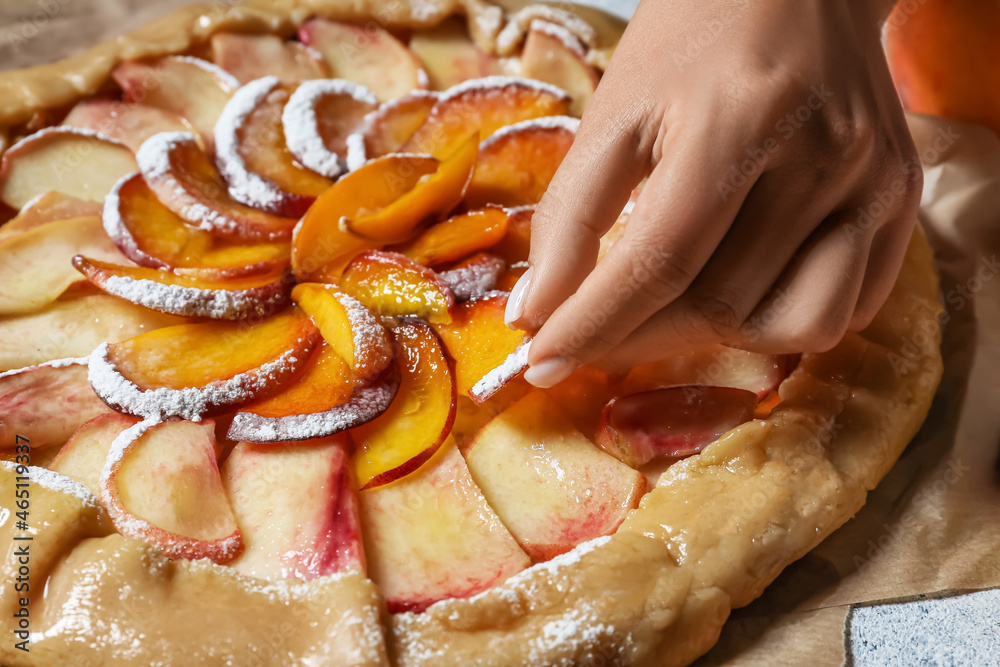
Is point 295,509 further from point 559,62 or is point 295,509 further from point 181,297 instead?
point 559,62

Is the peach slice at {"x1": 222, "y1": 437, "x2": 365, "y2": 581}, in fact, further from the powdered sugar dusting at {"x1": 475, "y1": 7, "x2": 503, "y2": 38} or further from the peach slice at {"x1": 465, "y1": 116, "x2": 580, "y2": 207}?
the powdered sugar dusting at {"x1": 475, "y1": 7, "x2": 503, "y2": 38}

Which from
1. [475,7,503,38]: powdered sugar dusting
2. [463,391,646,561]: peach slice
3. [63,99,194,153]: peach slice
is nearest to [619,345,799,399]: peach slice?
[463,391,646,561]: peach slice

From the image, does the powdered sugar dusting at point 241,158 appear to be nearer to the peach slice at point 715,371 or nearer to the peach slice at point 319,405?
the peach slice at point 319,405

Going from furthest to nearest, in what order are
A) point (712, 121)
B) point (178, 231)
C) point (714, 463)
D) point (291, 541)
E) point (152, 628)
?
point (178, 231)
point (714, 463)
point (291, 541)
point (152, 628)
point (712, 121)

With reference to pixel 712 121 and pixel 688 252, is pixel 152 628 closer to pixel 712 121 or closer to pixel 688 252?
pixel 688 252

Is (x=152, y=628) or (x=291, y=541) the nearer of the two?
(x=152, y=628)

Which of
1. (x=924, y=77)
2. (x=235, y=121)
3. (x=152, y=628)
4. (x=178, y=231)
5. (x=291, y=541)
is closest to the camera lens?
(x=152, y=628)

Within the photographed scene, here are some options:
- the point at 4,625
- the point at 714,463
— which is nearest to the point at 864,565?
the point at 714,463
